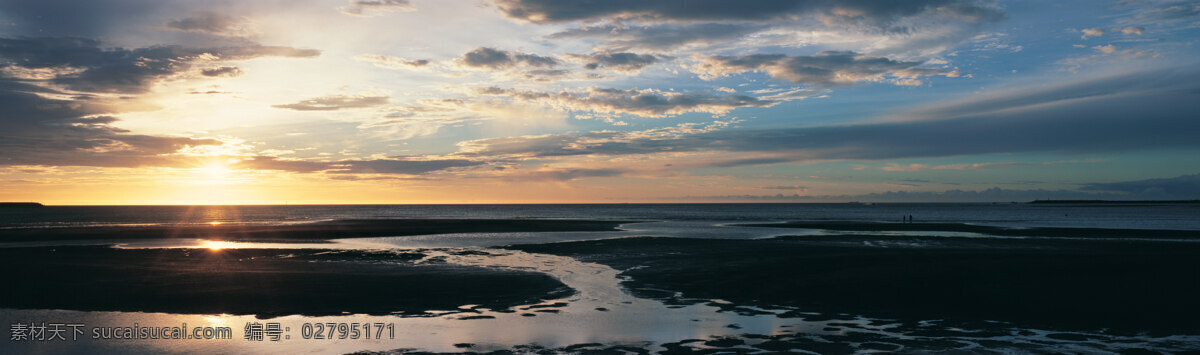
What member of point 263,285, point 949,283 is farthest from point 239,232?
point 949,283

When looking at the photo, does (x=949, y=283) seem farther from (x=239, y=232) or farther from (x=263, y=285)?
(x=239, y=232)

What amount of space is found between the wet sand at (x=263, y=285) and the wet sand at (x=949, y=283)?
5.67 m

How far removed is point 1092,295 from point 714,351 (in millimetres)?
14997

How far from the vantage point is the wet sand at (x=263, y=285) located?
2041 centimetres

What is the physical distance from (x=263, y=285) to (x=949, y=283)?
2433cm

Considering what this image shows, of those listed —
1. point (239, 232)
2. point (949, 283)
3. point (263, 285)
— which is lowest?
point (239, 232)

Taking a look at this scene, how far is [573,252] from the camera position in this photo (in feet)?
135

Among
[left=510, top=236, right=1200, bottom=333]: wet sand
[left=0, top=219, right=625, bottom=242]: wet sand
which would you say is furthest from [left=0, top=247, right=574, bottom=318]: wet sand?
[left=0, top=219, right=625, bottom=242]: wet sand

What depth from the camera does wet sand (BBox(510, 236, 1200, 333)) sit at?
1852 centimetres

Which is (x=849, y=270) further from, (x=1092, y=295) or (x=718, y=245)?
(x=718, y=245)

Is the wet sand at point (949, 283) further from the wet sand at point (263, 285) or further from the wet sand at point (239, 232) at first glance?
the wet sand at point (239, 232)

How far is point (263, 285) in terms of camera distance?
79.7ft

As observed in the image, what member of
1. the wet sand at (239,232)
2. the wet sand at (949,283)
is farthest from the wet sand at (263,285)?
the wet sand at (239,232)

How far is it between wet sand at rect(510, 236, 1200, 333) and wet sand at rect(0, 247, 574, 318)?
5670mm
